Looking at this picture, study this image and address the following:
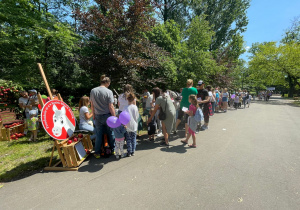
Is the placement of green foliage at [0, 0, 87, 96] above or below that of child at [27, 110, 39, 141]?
above

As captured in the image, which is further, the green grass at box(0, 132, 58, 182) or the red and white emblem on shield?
the green grass at box(0, 132, 58, 182)

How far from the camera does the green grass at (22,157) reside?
349cm

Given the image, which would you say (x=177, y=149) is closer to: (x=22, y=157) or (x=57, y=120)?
(x=57, y=120)

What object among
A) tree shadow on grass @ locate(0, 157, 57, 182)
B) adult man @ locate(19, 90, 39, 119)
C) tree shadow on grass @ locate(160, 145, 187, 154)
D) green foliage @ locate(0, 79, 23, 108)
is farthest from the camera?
green foliage @ locate(0, 79, 23, 108)

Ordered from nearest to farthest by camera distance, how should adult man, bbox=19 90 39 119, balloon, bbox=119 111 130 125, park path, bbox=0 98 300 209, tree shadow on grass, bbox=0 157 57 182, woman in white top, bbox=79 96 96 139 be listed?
park path, bbox=0 98 300 209
tree shadow on grass, bbox=0 157 57 182
balloon, bbox=119 111 130 125
woman in white top, bbox=79 96 96 139
adult man, bbox=19 90 39 119

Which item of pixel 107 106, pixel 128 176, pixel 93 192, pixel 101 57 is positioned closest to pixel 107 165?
pixel 128 176

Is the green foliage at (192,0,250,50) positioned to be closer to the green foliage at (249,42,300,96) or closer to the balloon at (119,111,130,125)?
the green foliage at (249,42,300,96)

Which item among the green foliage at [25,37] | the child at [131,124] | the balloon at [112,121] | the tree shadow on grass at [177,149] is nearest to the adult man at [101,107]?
the balloon at [112,121]

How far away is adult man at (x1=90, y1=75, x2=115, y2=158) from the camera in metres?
3.85

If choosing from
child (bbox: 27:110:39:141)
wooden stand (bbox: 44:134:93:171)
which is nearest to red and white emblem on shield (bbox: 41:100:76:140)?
wooden stand (bbox: 44:134:93:171)

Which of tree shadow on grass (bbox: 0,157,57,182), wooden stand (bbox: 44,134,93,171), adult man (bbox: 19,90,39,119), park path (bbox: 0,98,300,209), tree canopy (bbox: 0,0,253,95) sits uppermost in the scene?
tree canopy (bbox: 0,0,253,95)

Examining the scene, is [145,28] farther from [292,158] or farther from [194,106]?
[292,158]

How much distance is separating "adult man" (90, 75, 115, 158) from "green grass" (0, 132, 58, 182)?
1.41 meters

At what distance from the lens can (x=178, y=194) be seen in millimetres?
2713
